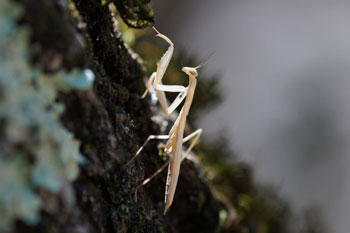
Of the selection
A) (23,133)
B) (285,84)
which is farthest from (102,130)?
(285,84)

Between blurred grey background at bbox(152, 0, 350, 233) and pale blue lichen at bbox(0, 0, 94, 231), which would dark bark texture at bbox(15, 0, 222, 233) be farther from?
blurred grey background at bbox(152, 0, 350, 233)

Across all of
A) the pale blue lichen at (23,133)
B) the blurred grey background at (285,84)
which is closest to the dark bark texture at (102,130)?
the pale blue lichen at (23,133)

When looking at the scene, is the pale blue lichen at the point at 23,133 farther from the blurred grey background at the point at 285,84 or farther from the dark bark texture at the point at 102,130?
the blurred grey background at the point at 285,84

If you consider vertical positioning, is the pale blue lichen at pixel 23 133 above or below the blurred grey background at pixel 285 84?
above

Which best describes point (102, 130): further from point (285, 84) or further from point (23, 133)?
point (285, 84)

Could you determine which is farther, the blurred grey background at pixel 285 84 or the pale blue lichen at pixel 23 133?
the blurred grey background at pixel 285 84

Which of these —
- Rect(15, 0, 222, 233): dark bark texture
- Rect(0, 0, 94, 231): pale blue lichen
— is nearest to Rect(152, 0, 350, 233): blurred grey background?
Rect(15, 0, 222, 233): dark bark texture
